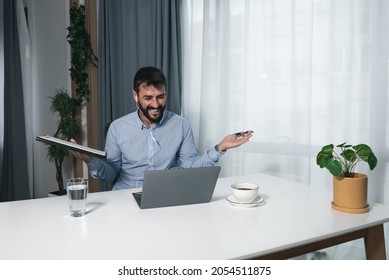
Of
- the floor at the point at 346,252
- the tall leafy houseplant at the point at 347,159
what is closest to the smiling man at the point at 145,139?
the tall leafy houseplant at the point at 347,159

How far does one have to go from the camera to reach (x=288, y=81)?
2.38 meters

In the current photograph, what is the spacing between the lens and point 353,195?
1261 mm

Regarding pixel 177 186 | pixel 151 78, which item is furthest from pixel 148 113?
pixel 177 186

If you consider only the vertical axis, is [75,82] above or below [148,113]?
above

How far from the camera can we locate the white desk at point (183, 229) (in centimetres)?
95

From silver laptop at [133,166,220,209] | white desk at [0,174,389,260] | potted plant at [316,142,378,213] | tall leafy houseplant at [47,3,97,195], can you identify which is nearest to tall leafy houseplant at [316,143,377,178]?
potted plant at [316,142,378,213]

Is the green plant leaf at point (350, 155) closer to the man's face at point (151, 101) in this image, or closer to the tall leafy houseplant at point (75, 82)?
the man's face at point (151, 101)

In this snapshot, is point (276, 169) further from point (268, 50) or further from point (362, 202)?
point (362, 202)

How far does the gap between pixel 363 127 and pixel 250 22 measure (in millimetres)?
1078

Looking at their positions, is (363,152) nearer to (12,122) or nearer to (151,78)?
(151,78)

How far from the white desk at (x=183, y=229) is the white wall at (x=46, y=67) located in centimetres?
282

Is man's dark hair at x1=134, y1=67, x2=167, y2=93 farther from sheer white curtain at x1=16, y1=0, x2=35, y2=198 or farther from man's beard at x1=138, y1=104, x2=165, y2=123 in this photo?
sheer white curtain at x1=16, y1=0, x2=35, y2=198

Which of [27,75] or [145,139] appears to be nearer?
[145,139]

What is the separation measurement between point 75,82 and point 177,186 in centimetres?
274
